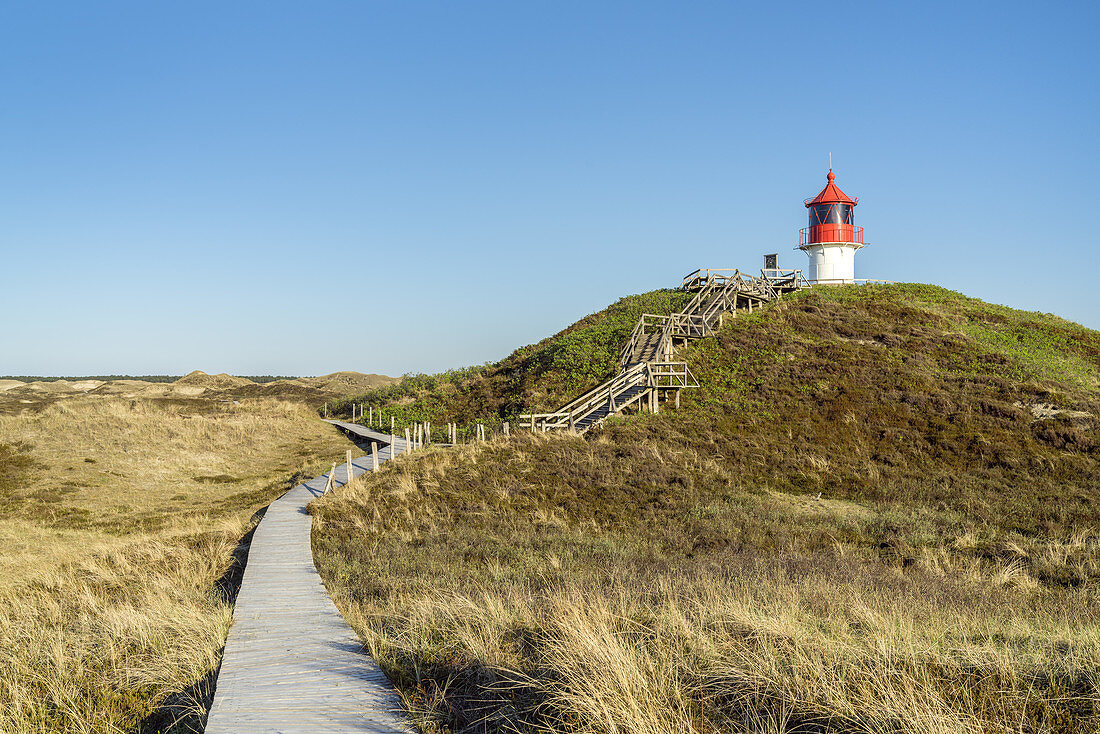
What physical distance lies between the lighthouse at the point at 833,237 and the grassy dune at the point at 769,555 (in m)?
12.5

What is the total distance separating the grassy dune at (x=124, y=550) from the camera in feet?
20.2

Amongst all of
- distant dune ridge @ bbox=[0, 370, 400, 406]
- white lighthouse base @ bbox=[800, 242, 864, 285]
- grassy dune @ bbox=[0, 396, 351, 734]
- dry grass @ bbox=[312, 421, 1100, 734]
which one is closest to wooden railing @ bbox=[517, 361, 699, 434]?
dry grass @ bbox=[312, 421, 1100, 734]

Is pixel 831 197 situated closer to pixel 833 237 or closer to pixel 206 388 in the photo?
pixel 833 237

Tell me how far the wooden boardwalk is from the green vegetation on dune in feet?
64.3

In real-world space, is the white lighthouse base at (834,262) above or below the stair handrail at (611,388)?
above

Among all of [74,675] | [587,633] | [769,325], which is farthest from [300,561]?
[769,325]

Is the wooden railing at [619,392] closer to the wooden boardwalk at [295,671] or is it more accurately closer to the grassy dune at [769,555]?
the grassy dune at [769,555]

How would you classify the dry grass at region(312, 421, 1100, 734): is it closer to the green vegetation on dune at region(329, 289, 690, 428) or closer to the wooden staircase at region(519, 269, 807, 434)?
the wooden staircase at region(519, 269, 807, 434)

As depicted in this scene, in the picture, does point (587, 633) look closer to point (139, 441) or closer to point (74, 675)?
point (74, 675)

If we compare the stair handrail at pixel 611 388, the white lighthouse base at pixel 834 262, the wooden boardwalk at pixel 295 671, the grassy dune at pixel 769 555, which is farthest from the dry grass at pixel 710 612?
the white lighthouse base at pixel 834 262

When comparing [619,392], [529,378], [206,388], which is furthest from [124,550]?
[206,388]

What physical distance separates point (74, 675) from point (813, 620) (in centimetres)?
750

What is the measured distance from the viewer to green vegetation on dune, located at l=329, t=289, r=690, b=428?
3045 cm

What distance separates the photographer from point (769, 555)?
39.2 ft
